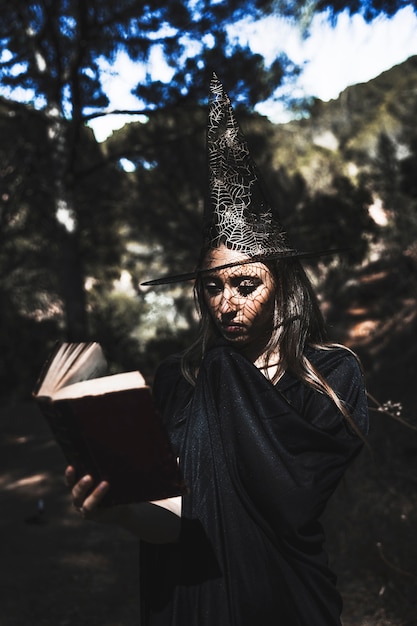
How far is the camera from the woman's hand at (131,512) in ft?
3.38

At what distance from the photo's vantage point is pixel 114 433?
99cm

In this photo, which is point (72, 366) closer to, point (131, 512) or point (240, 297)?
point (131, 512)

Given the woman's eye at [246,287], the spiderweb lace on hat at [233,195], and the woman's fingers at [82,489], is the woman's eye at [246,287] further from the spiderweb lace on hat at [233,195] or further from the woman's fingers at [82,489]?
the woman's fingers at [82,489]

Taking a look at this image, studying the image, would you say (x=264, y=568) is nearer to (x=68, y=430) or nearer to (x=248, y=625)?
(x=248, y=625)

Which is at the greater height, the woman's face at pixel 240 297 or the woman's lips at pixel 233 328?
the woman's face at pixel 240 297

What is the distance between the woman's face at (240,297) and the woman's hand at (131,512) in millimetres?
440

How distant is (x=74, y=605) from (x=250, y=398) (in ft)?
10.1

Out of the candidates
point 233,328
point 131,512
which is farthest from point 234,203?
point 131,512

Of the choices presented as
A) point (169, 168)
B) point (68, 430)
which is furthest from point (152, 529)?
point (169, 168)

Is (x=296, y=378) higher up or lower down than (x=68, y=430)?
lower down

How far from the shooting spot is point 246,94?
7.66 metres

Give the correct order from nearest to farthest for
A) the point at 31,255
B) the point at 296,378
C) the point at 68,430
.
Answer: the point at 68,430
the point at 296,378
the point at 31,255

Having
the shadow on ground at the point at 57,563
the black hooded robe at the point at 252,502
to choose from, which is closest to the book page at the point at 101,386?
the black hooded robe at the point at 252,502

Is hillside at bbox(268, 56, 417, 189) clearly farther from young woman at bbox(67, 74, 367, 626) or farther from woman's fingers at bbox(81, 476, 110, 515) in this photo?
woman's fingers at bbox(81, 476, 110, 515)
